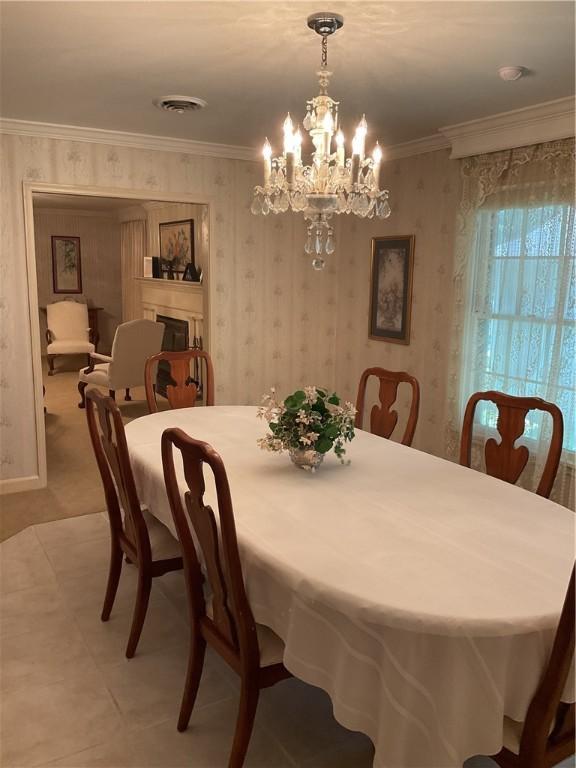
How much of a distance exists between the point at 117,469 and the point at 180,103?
2.04 metres

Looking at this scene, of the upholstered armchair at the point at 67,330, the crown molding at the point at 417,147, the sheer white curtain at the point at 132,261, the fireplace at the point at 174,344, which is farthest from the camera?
the sheer white curtain at the point at 132,261

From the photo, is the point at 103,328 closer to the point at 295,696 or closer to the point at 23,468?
the point at 23,468

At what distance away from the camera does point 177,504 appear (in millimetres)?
1993

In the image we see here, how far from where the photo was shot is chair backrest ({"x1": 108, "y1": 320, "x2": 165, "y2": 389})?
6.30m

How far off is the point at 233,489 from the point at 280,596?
22.5 inches

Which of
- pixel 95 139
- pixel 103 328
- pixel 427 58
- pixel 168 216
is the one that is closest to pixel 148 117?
pixel 95 139

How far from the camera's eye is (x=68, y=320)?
28.7 feet

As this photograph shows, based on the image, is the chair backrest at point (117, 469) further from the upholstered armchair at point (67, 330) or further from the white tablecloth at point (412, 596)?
the upholstered armchair at point (67, 330)

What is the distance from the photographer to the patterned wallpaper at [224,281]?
157 inches

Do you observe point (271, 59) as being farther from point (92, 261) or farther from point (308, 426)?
point (92, 261)

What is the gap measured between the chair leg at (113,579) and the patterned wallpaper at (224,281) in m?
1.85

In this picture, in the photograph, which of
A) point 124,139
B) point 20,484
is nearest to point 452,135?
point 124,139

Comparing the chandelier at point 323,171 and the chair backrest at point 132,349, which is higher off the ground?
the chandelier at point 323,171

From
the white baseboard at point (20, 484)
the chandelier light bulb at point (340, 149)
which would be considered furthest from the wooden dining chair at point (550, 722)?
the white baseboard at point (20, 484)
